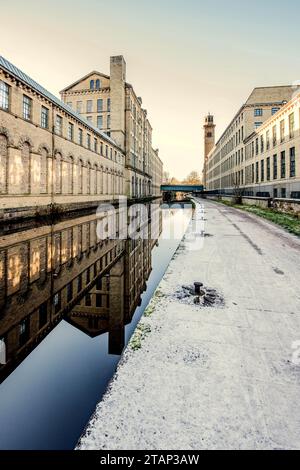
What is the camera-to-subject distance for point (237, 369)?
9.55 feet

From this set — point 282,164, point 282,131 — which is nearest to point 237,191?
point 282,164

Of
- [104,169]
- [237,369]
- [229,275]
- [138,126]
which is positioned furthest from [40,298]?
[138,126]

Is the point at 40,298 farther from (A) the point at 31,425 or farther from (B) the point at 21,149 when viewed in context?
(B) the point at 21,149

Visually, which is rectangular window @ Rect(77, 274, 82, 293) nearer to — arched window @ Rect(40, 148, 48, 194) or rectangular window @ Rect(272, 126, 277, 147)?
arched window @ Rect(40, 148, 48, 194)

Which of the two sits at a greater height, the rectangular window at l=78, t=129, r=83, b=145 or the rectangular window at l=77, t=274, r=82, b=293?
the rectangular window at l=78, t=129, r=83, b=145

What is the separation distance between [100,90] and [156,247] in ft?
150

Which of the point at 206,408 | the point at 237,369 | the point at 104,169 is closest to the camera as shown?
the point at 206,408

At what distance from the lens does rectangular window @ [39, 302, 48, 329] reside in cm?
437

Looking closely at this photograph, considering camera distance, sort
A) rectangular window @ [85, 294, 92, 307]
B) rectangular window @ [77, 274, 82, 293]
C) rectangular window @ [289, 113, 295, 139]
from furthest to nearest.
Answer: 1. rectangular window @ [289, 113, 295, 139]
2. rectangular window @ [77, 274, 82, 293]
3. rectangular window @ [85, 294, 92, 307]

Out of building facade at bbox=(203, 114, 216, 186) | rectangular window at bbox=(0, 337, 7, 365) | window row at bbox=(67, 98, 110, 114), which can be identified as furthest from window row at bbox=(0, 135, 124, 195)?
building facade at bbox=(203, 114, 216, 186)

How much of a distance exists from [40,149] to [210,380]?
22.3 meters

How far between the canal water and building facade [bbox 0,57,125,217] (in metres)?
11.0

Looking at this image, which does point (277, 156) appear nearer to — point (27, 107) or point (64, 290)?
point (27, 107)

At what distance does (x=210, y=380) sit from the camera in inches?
107
